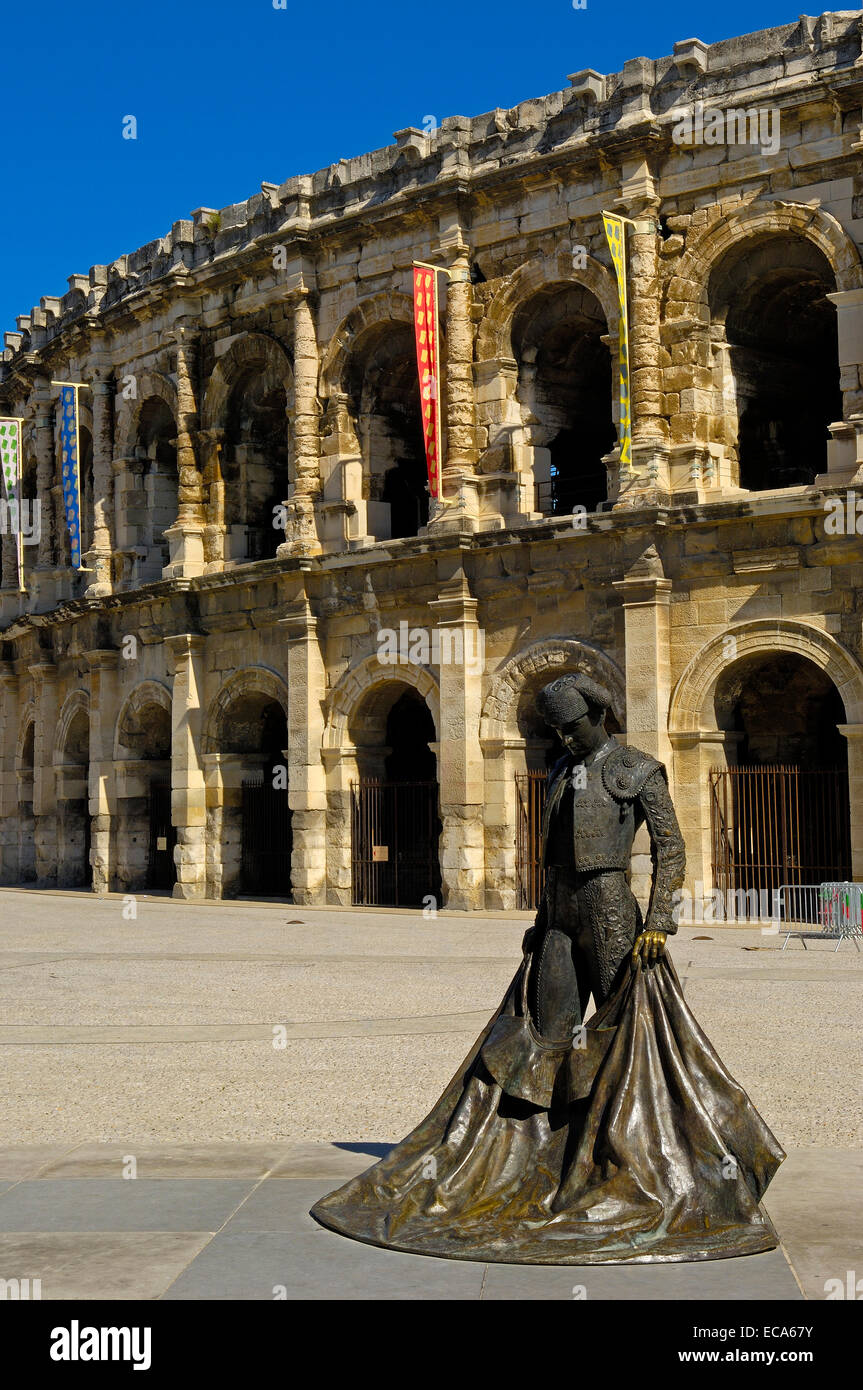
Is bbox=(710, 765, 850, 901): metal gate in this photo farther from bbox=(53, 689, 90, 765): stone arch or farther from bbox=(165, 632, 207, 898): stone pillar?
bbox=(53, 689, 90, 765): stone arch

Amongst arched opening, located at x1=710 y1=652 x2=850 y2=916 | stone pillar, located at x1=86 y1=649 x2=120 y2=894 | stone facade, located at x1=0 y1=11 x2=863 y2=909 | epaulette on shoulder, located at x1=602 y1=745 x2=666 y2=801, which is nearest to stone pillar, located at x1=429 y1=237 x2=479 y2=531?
stone facade, located at x1=0 y1=11 x2=863 y2=909

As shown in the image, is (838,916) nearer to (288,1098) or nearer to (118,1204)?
(288,1098)

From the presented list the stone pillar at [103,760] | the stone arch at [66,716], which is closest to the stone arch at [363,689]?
the stone pillar at [103,760]

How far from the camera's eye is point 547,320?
73.9 feet

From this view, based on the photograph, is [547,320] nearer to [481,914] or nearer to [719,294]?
[719,294]

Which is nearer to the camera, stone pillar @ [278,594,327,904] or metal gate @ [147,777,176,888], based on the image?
stone pillar @ [278,594,327,904]

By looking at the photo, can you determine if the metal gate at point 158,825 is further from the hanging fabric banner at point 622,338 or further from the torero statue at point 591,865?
the torero statue at point 591,865

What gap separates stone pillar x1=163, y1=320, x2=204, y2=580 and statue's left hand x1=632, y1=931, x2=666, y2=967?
2168 cm

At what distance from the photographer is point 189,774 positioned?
2680 cm

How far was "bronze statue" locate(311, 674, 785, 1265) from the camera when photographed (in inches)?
221

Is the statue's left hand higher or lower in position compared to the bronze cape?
higher

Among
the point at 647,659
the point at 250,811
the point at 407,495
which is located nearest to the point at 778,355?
the point at 647,659

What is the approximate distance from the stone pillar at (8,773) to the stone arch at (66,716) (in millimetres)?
3126

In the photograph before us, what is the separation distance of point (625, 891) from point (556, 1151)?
3.35 ft
